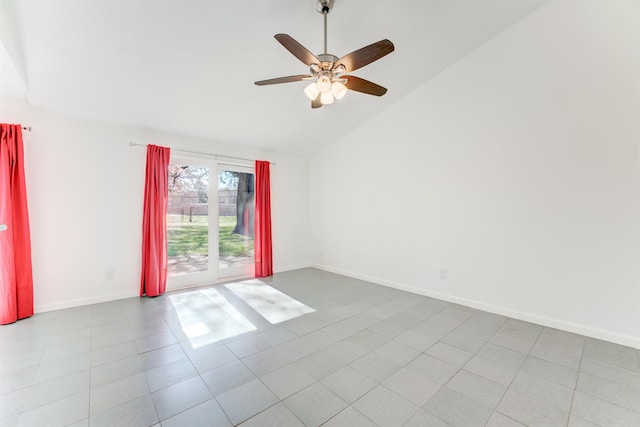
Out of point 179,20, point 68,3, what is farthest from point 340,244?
point 68,3

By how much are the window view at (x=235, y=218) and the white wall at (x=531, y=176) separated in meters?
2.46

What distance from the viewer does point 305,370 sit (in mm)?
2025

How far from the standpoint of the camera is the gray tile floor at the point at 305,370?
158 centimetres

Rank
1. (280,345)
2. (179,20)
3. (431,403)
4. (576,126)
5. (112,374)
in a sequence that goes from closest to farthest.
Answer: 1. (431,403)
2. (112,374)
3. (179,20)
4. (280,345)
5. (576,126)

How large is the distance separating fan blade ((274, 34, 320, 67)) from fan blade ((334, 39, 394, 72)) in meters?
0.21

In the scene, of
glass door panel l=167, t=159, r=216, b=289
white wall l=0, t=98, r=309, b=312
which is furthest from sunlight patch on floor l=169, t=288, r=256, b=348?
white wall l=0, t=98, r=309, b=312

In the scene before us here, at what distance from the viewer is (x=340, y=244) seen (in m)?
5.11

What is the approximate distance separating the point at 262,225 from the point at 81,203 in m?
2.48

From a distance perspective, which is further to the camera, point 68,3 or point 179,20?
point 179,20

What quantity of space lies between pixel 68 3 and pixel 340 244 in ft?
14.6

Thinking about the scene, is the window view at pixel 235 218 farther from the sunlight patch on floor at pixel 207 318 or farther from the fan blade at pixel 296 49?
the fan blade at pixel 296 49

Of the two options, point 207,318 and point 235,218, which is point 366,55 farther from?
point 235,218

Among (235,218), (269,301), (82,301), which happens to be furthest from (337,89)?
(82,301)

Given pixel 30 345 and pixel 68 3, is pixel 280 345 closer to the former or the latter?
pixel 30 345
